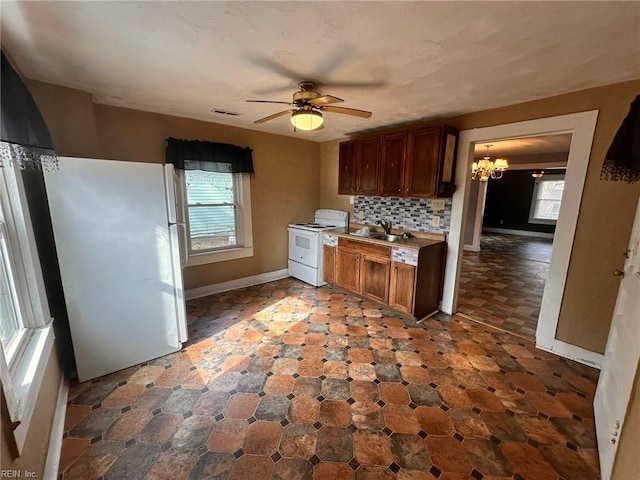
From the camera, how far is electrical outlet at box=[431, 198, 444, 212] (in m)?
3.19

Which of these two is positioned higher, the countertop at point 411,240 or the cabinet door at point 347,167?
the cabinet door at point 347,167

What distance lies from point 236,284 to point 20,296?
2.45 m

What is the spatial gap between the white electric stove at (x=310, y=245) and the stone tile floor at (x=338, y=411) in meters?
1.39

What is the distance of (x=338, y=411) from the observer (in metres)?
1.80

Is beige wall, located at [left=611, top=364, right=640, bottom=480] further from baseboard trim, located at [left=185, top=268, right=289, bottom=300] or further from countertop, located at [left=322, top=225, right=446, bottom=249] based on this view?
baseboard trim, located at [left=185, top=268, right=289, bottom=300]

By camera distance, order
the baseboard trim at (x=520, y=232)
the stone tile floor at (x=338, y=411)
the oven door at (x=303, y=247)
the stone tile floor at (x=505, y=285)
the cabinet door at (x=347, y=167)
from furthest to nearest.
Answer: the baseboard trim at (x=520, y=232), the oven door at (x=303, y=247), the cabinet door at (x=347, y=167), the stone tile floor at (x=505, y=285), the stone tile floor at (x=338, y=411)

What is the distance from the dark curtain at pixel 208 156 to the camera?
313cm

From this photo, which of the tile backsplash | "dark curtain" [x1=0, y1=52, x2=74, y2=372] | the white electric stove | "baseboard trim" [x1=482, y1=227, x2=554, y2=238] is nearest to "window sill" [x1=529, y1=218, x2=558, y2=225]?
"baseboard trim" [x1=482, y1=227, x2=554, y2=238]

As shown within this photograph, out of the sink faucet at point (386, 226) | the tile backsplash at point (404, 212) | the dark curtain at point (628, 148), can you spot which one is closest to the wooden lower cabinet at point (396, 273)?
the tile backsplash at point (404, 212)

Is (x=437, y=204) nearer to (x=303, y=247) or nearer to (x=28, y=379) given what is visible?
(x=303, y=247)

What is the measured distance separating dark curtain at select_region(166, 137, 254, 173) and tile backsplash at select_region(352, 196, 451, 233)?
69.6 inches

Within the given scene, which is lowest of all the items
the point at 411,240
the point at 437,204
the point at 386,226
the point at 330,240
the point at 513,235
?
the point at 513,235

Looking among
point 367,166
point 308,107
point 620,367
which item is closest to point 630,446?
point 620,367

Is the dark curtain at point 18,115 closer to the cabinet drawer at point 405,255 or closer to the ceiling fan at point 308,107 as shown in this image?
the ceiling fan at point 308,107
